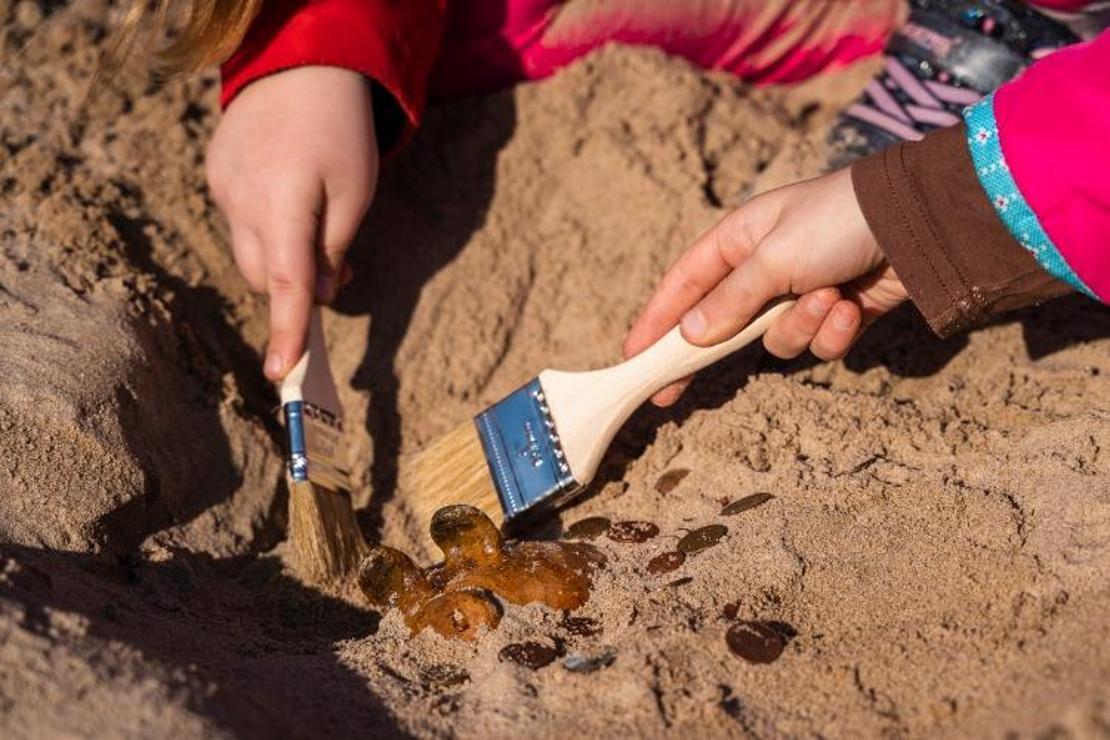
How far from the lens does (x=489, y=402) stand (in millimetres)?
2359

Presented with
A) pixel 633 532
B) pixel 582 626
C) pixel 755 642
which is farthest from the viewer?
pixel 633 532

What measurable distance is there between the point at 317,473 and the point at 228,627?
1.19ft

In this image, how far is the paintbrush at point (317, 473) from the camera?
1.98 metres

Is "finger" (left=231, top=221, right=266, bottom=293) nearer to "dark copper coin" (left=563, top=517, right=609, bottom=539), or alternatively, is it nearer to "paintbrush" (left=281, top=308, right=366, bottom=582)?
"paintbrush" (left=281, top=308, right=366, bottom=582)

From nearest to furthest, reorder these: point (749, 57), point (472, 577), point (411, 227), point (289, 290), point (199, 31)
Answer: point (472, 577) < point (289, 290) < point (199, 31) < point (411, 227) < point (749, 57)

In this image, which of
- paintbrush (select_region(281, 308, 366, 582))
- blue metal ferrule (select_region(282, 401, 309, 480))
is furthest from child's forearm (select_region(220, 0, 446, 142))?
blue metal ferrule (select_region(282, 401, 309, 480))

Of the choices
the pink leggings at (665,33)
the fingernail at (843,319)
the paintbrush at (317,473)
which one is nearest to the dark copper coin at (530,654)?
the paintbrush at (317,473)

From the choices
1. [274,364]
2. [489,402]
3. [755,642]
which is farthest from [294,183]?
[755,642]

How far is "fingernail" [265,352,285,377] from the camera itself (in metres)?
→ 2.15

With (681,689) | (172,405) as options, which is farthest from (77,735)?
(172,405)

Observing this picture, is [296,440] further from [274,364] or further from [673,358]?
[673,358]

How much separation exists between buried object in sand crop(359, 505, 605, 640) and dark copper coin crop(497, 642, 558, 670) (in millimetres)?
83

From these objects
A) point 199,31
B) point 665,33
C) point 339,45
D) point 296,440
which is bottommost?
point 296,440

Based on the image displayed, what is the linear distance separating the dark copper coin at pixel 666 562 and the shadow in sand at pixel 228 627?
17.8 inches
